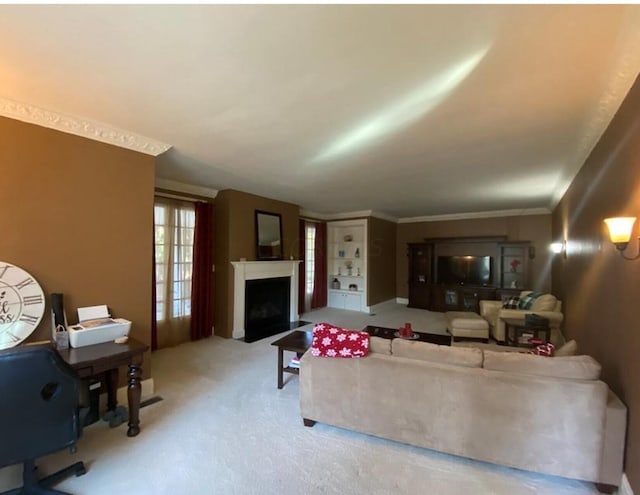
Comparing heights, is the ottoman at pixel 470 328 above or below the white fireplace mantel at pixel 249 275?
below

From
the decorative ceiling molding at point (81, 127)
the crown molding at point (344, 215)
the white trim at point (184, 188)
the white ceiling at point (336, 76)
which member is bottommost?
the crown molding at point (344, 215)

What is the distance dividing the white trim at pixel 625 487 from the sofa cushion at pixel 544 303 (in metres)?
3.21

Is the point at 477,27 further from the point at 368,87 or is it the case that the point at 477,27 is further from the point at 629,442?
the point at 629,442

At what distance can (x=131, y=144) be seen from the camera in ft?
9.50

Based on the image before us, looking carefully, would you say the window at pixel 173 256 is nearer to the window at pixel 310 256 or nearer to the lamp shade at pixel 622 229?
the window at pixel 310 256

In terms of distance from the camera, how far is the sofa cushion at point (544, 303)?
458 centimetres

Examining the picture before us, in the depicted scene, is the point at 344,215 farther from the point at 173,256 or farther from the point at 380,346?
the point at 380,346

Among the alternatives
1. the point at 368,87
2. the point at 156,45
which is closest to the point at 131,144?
the point at 156,45

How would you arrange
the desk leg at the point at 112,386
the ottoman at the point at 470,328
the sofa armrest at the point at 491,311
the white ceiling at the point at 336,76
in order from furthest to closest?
the sofa armrest at the point at 491,311 → the ottoman at the point at 470,328 → the desk leg at the point at 112,386 → the white ceiling at the point at 336,76

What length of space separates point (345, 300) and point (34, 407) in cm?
657

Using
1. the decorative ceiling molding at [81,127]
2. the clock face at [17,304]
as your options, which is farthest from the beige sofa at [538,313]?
the clock face at [17,304]

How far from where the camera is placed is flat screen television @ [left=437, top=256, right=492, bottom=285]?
7312mm

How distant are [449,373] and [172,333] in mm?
3999

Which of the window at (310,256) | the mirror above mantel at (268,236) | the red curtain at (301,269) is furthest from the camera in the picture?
the window at (310,256)
